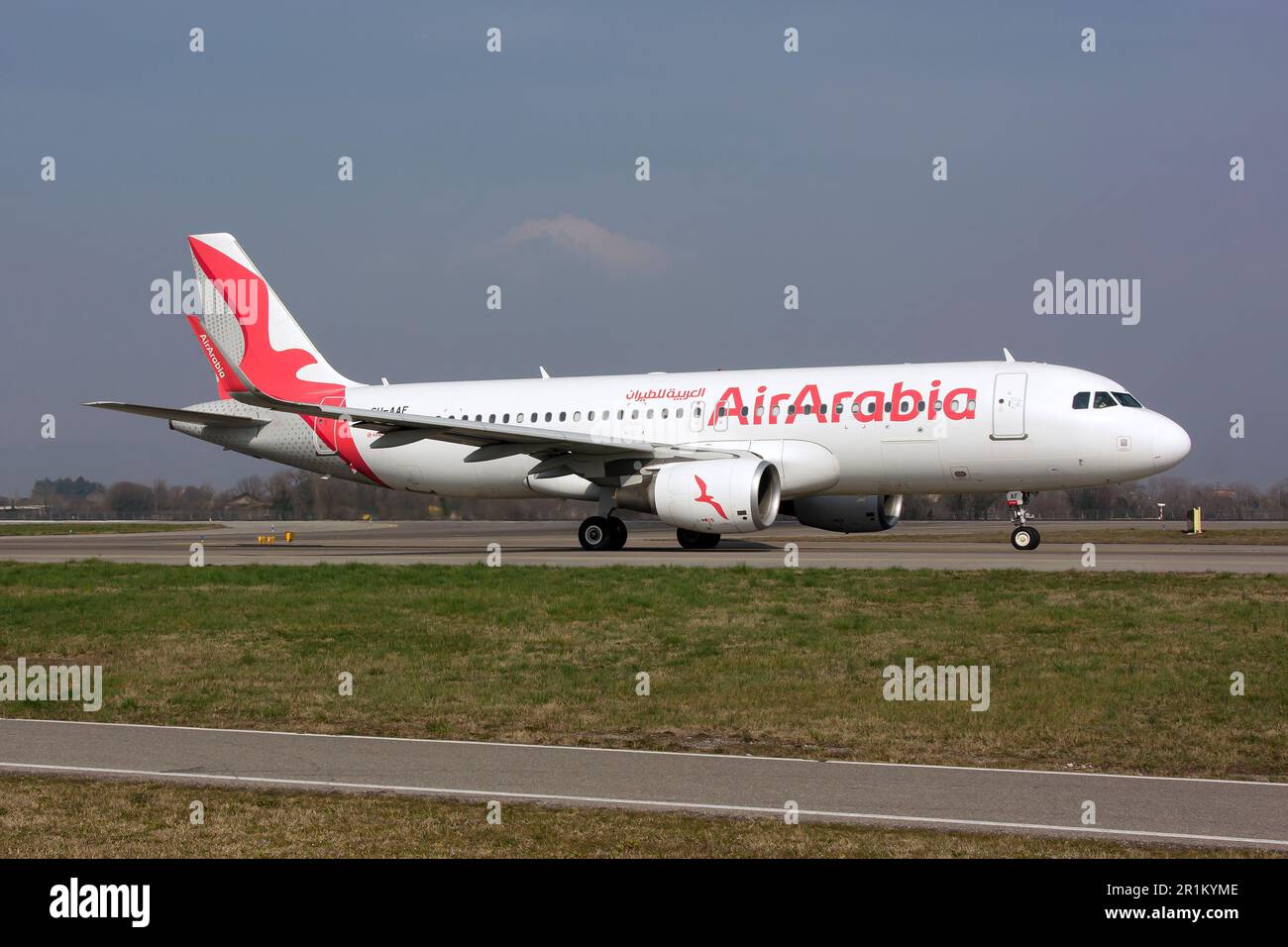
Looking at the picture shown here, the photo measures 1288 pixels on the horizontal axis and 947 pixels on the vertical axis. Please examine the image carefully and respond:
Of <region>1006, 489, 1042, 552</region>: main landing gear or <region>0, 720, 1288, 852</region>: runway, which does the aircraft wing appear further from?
<region>0, 720, 1288, 852</region>: runway

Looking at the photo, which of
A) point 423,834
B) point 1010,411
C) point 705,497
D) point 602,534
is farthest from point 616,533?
point 423,834

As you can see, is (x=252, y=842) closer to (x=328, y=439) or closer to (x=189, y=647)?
(x=189, y=647)

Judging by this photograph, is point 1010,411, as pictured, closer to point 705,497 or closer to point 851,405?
point 851,405

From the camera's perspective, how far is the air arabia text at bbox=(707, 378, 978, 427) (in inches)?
1149

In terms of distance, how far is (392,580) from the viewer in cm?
2297

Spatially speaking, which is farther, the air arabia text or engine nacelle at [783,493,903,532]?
engine nacelle at [783,493,903,532]

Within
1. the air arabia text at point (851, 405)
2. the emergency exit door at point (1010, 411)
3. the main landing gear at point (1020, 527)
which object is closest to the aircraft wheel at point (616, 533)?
the air arabia text at point (851, 405)

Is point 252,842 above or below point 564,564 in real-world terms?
below

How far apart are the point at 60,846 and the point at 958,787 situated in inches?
227

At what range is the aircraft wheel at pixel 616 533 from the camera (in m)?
32.7

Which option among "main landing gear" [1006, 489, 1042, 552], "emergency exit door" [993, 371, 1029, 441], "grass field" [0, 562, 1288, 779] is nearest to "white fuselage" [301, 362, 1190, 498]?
"emergency exit door" [993, 371, 1029, 441]

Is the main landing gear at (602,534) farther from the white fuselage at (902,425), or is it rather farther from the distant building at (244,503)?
the distant building at (244,503)

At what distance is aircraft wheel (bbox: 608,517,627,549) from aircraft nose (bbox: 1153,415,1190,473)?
12071 mm
